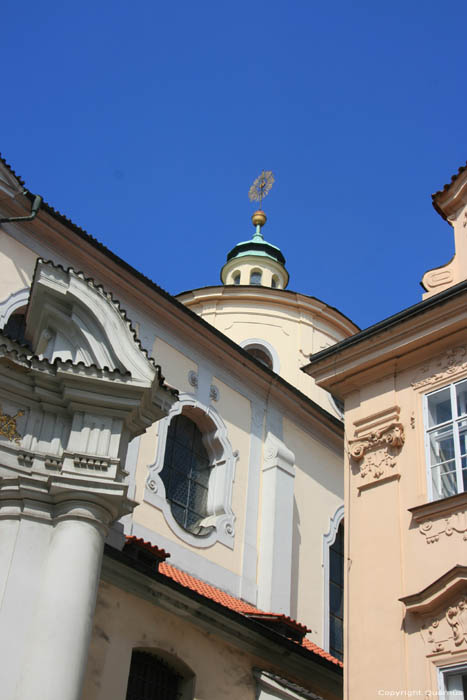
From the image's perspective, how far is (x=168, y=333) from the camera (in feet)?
54.5

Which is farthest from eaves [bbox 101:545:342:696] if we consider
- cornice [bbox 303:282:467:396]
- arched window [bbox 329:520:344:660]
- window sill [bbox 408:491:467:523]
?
window sill [bbox 408:491:467:523]

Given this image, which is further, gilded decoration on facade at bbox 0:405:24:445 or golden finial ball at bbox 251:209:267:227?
golden finial ball at bbox 251:209:267:227

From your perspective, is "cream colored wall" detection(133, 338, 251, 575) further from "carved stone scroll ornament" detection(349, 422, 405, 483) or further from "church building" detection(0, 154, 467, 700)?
"carved stone scroll ornament" detection(349, 422, 405, 483)

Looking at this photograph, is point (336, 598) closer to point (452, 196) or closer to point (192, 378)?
point (192, 378)

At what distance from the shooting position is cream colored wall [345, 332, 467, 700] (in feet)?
31.7

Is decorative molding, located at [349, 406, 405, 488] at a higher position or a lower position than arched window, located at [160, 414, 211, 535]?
lower

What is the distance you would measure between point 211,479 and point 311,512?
8.42ft

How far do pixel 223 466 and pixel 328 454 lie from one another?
3368mm

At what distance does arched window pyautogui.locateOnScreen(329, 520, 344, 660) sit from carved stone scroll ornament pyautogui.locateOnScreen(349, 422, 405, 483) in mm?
6980

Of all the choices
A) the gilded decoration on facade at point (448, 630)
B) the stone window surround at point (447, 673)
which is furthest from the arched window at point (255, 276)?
the stone window surround at point (447, 673)

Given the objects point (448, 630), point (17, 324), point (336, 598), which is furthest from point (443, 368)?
point (336, 598)

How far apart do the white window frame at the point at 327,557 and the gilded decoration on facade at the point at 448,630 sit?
304 inches

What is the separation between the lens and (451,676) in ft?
30.6

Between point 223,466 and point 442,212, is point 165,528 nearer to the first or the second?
point 223,466
